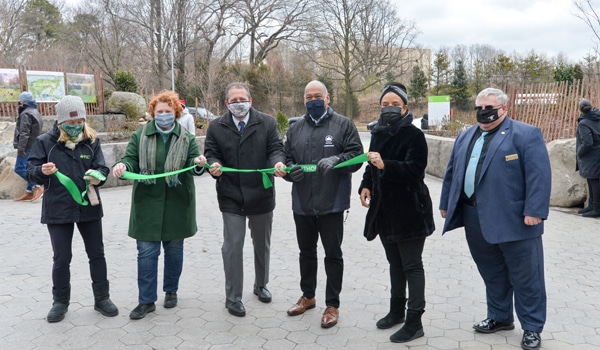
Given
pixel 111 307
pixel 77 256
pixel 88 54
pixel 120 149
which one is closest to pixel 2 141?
pixel 120 149

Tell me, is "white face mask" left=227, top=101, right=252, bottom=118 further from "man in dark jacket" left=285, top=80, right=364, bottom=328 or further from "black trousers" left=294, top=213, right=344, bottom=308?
"black trousers" left=294, top=213, right=344, bottom=308

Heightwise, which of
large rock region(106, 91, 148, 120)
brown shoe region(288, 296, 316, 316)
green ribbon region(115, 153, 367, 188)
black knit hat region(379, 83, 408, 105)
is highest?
black knit hat region(379, 83, 408, 105)

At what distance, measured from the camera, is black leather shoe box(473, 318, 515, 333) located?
4051 mm

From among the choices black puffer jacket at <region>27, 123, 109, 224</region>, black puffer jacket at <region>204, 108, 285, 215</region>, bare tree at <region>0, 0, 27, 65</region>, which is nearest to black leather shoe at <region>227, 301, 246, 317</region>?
black puffer jacket at <region>204, 108, 285, 215</region>

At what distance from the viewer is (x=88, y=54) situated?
31.4m

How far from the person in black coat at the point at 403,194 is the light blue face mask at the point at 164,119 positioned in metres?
1.87

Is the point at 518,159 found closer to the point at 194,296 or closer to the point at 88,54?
the point at 194,296

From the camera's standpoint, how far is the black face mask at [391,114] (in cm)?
390

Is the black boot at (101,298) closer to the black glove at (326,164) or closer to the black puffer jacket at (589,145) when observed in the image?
the black glove at (326,164)

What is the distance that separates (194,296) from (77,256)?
2.28 m

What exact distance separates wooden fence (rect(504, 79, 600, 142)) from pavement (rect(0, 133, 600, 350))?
4.59 meters

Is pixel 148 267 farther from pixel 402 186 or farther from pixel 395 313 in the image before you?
pixel 402 186

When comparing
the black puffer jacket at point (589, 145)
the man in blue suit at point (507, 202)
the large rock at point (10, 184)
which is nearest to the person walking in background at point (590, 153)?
the black puffer jacket at point (589, 145)

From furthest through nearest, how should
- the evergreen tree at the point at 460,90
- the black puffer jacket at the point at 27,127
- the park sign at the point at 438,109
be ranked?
the evergreen tree at the point at 460,90 → the park sign at the point at 438,109 → the black puffer jacket at the point at 27,127
